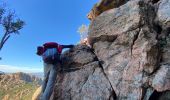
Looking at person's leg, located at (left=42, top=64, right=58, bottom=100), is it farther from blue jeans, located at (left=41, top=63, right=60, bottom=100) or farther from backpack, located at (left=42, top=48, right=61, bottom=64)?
backpack, located at (left=42, top=48, right=61, bottom=64)

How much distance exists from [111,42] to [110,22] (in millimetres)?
1854

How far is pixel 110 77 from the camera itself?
20250 millimetres

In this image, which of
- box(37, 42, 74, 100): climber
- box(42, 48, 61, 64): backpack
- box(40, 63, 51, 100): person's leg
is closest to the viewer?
box(37, 42, 74, 100): climber

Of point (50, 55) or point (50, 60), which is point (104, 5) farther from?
point (50, 60)

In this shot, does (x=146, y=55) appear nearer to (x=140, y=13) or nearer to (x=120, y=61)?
(x=120, y=61)

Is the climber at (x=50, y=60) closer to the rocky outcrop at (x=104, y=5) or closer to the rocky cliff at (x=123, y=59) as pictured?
the rocky cliff at (x=123, y=59)

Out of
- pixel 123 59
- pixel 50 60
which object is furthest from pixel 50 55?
pixel 123 59

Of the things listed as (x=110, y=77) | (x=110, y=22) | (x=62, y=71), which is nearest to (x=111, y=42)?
(x=110, y=22)

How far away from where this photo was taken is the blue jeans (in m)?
20.0

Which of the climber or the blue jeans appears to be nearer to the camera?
the blue jeans

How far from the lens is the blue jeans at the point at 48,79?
65.5 feet

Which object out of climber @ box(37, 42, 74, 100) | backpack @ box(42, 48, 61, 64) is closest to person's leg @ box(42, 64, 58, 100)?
climber @ box(37, 42, 74, 100)

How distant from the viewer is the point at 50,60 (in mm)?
21094

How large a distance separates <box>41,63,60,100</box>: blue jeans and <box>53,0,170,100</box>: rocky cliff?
34.0 inches
